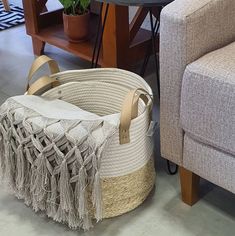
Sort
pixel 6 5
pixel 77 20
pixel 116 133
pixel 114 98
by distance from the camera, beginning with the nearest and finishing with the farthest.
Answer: pixel 116 133, pixel 114 98, pixel 77 20, pixel 6 5

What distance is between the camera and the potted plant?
87.5 inches

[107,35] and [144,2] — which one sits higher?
[144,2]

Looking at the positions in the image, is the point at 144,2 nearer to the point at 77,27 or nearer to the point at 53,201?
the point at 53,201

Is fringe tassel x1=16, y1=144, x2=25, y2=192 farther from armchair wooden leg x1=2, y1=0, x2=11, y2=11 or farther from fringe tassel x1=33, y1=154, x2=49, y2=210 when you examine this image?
armchair wooden leg x1=2, y1=0, x2=11, y2=11

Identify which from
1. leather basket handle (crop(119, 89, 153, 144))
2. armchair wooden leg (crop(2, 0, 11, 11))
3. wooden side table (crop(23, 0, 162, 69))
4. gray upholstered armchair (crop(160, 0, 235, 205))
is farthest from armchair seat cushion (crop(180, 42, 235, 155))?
armchair wooden leg (crop(2, 0, 11, 11))

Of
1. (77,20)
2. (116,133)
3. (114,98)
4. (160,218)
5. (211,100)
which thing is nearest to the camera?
(211,100)

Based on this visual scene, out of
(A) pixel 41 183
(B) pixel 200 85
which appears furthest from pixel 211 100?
(A) pixel 41 183

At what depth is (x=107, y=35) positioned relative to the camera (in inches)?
79.0

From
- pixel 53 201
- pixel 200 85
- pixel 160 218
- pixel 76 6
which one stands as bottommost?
pixel 160 218

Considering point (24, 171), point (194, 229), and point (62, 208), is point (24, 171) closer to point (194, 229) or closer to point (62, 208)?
point (62, 208)

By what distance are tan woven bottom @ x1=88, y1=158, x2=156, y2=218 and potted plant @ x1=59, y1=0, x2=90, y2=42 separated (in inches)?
37.7

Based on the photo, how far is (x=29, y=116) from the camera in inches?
55.6

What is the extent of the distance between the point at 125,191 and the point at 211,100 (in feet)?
1.27

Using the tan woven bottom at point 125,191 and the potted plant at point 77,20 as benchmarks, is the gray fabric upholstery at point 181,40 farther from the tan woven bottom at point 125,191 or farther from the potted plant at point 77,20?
the potted plant at point 77,20
